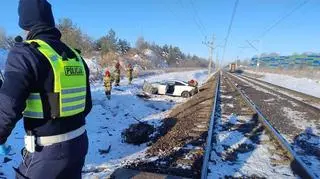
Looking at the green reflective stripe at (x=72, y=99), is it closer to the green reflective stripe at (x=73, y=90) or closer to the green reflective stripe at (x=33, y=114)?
the green reflective stripe at (x=73, y=90)

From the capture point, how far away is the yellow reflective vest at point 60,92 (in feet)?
8.61

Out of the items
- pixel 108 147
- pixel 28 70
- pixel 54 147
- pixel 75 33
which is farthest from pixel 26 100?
pixel 75 33

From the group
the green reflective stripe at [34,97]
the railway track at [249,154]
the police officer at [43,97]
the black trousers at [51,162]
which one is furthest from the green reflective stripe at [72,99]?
the railway track at [249,154]

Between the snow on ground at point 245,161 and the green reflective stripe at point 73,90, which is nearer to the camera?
the green reflective stripe at point 73,90

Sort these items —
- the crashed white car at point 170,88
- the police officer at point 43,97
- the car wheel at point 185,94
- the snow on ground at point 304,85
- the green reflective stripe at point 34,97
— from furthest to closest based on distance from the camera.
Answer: the snow on ground at point 304,85 → the car wheel at point 185,94 → the crashed white car at point 170,88 → the green reflective stripe at point 34,97 → the police officer at point 43,97

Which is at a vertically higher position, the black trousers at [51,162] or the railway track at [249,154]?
the black trousers at [51,162]

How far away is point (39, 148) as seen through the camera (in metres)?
2.71

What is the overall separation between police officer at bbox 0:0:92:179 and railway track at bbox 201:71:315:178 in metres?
3.58

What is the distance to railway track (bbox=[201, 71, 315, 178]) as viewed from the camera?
6.62 meters

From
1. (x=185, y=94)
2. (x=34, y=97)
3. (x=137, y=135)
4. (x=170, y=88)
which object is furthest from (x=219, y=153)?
(x=170, y=88)

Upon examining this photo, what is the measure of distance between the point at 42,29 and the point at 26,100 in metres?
0.55

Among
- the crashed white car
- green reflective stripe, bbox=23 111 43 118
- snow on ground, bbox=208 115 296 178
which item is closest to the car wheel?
the crashed white car

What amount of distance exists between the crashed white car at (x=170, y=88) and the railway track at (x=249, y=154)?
1110 cm

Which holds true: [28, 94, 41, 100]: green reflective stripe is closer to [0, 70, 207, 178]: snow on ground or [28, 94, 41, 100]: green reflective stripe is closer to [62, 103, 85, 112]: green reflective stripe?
[62, 103, 85, 112]: green reflective stripe
